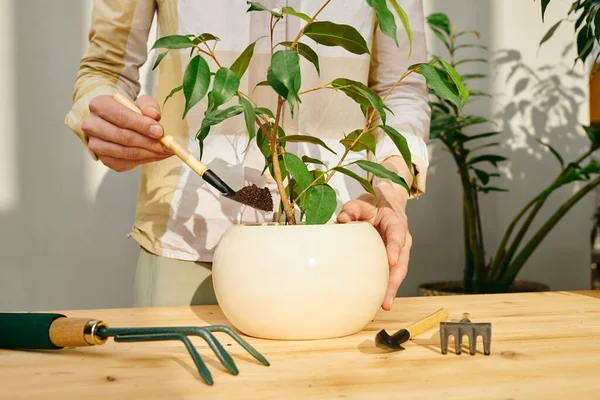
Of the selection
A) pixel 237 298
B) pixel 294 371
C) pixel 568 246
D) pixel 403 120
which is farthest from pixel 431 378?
pixel 568 246

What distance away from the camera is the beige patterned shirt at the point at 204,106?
3.84 feet

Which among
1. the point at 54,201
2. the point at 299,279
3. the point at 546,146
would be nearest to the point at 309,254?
the point at 299,279

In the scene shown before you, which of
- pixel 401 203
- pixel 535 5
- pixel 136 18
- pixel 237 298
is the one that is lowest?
pixel 237 298

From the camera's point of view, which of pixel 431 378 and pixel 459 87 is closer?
pixel 431 378

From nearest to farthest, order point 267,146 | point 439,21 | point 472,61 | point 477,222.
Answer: point 267,146, point 439,21, point 477,222, point 472,61

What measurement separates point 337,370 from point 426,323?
0.64ft

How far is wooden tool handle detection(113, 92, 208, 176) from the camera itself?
2.68 feet

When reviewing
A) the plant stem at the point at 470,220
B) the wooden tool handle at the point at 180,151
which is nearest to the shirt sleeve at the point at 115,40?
the wooden tool handle at the point at 180,151

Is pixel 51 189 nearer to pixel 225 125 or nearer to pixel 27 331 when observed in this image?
pixel 225 125

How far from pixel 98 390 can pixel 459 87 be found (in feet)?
1.59

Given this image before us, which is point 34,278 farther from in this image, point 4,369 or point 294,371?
point 294,371

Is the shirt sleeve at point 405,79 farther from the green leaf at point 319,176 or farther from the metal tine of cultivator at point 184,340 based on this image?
the metal tine of cultivator at point 184,340

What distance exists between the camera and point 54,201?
176cm

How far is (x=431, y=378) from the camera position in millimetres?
565
